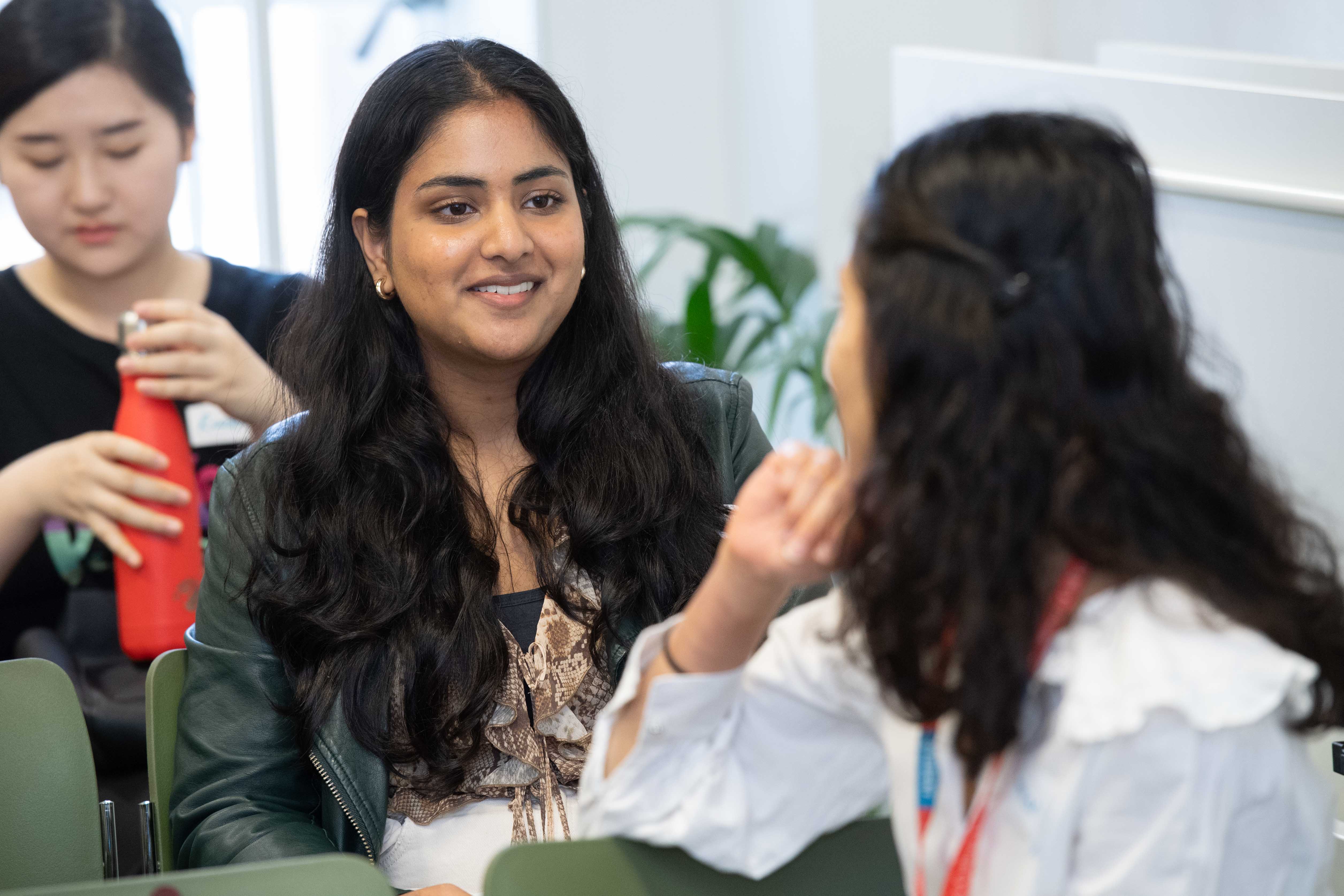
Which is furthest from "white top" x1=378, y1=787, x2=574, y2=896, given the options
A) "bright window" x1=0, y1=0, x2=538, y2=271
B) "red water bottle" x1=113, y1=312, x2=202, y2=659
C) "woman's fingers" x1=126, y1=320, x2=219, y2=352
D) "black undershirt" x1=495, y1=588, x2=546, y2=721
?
"bright window" x1=0, y1=0, x2=538, y2=271

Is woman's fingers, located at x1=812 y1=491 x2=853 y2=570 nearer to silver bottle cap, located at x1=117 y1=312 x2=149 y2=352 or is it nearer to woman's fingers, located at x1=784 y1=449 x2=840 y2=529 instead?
woman's fingers, located at x1=784 y1=449 x2=840 y2=529

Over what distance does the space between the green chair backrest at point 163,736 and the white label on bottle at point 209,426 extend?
2.19 feet

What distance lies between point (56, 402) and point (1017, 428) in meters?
1.89

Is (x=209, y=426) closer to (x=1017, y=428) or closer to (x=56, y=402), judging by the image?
(x=56, y=402)

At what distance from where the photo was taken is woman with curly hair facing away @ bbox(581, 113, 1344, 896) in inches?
33.8

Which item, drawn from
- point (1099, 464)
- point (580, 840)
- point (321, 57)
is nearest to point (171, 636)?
point (580, 840)

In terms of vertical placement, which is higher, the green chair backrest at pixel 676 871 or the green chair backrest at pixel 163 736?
the green chair backrest at pixel 676 871

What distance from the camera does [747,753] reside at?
1093 mm

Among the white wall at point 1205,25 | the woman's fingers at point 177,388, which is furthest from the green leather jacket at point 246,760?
the white wall at point 1205,25

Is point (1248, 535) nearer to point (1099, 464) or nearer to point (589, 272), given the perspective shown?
point (1099, 464)

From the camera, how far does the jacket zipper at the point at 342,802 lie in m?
1.51

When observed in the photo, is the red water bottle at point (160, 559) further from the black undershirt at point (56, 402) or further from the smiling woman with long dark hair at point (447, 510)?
the smiling woman with long dark hair at point (447, 510)

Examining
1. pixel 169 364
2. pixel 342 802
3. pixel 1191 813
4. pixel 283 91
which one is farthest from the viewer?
pixel 283 91

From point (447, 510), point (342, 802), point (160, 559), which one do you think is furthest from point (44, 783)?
point (160, 559)
